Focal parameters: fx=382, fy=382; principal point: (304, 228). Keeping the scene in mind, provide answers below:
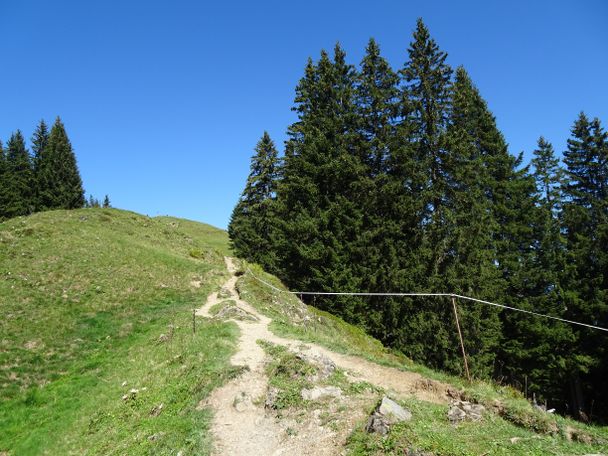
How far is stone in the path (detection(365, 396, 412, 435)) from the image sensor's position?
25.0 ft

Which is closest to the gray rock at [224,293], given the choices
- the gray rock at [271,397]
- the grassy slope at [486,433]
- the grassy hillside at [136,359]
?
the grassy hillside at [136,359]

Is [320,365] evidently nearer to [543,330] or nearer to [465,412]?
[465,412]

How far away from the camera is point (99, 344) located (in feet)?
63.5

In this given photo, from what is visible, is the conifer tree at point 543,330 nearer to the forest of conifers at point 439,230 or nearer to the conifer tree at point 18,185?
the forest of conifers at point 439,230

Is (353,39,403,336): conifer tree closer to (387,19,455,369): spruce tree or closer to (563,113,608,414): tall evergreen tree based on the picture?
(387,19,455,369): spruce tree

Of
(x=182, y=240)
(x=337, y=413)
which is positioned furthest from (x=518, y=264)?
(x=182, y=240)

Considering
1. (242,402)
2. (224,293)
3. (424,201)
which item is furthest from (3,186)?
(242,402)

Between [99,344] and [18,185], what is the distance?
59.0 m

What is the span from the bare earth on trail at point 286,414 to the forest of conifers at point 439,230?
1320 centimetres

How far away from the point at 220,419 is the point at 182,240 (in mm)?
39774

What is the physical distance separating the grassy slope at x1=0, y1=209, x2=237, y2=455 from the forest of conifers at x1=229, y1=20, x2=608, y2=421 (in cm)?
1073

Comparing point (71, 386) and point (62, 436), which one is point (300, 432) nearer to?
point (62, 436)

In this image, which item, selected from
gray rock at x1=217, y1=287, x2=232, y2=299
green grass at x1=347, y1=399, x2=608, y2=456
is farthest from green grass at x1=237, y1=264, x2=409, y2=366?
green grass at x1=347, y1=399, x2=608, y2=456

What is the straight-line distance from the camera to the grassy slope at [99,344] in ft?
37.0
